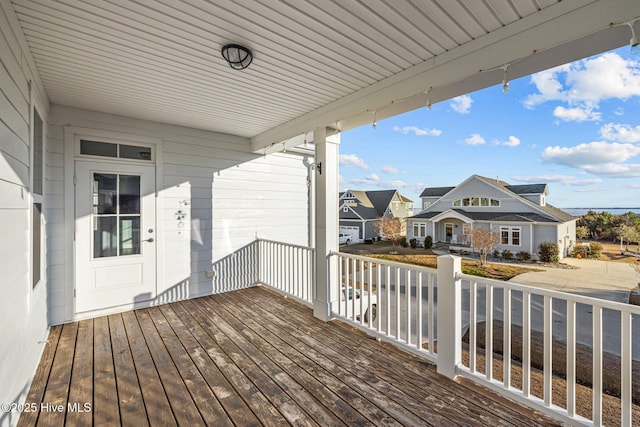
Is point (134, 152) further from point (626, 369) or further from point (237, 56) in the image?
point (626, 369)

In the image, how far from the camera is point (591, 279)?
350 cm

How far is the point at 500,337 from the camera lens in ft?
16.0

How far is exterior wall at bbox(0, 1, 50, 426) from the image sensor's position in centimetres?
143

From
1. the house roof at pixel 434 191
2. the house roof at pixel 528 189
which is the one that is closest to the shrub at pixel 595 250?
the house roof at pixel 528 189

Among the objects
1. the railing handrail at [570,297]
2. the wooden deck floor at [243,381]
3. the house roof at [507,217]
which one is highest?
the house roof at [507,217]

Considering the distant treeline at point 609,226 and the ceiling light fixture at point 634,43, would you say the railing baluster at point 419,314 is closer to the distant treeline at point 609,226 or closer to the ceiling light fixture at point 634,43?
the ceiling light fixture at point 634,43

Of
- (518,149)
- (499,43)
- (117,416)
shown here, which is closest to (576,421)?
(499,43)

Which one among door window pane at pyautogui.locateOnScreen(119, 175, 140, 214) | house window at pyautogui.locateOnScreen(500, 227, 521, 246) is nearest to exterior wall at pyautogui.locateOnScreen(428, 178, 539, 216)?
house window at pyautogui.locateOnScreen(500, 227, 521, 246)

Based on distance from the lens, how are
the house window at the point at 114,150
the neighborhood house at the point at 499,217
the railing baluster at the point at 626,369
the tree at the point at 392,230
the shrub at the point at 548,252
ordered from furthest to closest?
the tree at the point at 392,230, the neighborhood house at the point at 499,217, the shrub at the point at 548,252, the house window at the point at 114,150, the railing baluster at the point at 626,369

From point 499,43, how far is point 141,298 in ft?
15.6

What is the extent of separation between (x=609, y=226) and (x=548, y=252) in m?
1.24

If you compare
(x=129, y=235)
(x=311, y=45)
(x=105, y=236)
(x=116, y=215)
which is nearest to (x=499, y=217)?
(x=311, y=45)

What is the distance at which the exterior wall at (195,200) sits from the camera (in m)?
3.28

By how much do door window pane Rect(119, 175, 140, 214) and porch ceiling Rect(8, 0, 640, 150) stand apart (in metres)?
1.08
